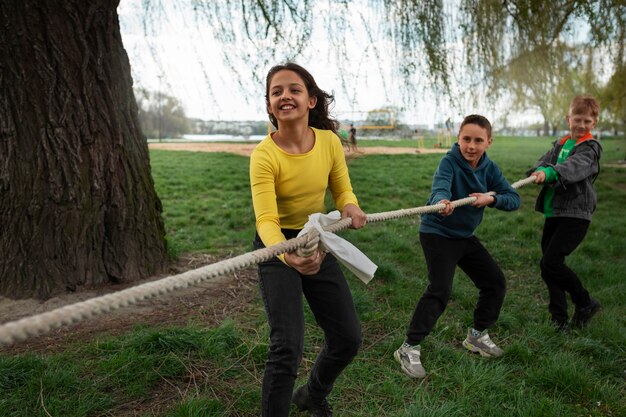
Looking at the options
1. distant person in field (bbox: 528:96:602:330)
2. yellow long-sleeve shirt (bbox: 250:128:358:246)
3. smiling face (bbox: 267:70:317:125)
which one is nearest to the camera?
yellow long-sleeve shirt (bbox: 250:128:358:246)

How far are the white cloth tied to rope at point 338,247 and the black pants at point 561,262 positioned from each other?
75.8 inches

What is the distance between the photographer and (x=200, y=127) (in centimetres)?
391

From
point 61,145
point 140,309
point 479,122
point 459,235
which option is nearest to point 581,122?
point 479,122

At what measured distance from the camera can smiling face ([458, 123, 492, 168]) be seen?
284 centimetres

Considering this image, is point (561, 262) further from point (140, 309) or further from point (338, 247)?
point (140, 309)

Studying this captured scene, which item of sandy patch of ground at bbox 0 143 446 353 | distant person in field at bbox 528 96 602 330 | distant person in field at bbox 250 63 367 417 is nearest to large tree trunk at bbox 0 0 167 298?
sandy patch of ground at bbox 0 143 446 353

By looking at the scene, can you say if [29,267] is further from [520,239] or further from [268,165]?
[520,239]

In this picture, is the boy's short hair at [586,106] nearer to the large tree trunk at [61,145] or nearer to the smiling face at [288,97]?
the smiling face at [288,97]

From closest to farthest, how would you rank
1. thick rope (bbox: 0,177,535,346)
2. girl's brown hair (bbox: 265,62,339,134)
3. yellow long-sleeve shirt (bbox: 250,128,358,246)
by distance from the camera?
thick rope (bbox: 0,177,535,346)
yellow long-sleeve shirt (bbox: 250,128,358,246)
girl's brown hair (bbox: 265,62,339,134)

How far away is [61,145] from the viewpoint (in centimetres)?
340

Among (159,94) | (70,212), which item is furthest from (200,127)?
(70,212)

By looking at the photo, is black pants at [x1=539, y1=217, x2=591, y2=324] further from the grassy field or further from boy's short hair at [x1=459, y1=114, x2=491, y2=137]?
boy's short hair at [x1=459, y1=114, x2=491, y2=137]

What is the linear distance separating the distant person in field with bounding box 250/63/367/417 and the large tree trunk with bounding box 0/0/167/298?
1864mm

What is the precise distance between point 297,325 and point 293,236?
0.42m
